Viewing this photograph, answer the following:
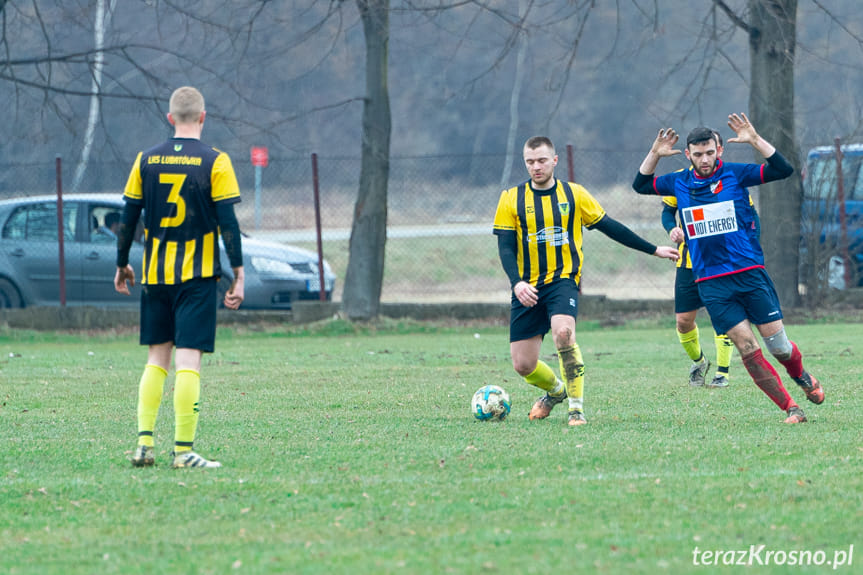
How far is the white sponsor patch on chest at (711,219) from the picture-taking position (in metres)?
6.87

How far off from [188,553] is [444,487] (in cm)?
140

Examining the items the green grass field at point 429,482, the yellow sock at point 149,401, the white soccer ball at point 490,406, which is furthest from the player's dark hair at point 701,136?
the yellow sock at point 149,401

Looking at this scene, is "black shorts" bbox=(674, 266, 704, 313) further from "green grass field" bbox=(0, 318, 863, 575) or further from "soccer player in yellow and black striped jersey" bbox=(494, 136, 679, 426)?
"soccer player in yellow and black striped jersey" bbox=(494, 136, 679, 426)

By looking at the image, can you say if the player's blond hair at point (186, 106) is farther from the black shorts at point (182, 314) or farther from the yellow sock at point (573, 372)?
the yellow sock at point (573, 372)

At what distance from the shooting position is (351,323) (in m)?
16.1

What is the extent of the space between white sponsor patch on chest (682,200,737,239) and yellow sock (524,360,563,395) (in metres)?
1.30

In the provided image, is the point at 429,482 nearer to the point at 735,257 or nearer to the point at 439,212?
the point at 735,257

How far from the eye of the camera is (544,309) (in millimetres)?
7273

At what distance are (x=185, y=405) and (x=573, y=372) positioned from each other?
2.59m

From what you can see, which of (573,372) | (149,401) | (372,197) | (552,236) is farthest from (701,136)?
(372,197)

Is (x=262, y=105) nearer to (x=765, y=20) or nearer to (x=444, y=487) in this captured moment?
(x=765, y=20)

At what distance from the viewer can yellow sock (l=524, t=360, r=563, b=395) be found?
7375 millimetres

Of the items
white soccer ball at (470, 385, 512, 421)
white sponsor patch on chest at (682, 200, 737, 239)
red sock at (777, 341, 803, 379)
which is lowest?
white soccer ball at (470, 385, 512, 421)

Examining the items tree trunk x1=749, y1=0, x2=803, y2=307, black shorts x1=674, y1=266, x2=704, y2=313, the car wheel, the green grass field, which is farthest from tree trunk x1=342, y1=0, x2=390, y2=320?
black shorts x1=674, y1=266, x2=704, y2=313
